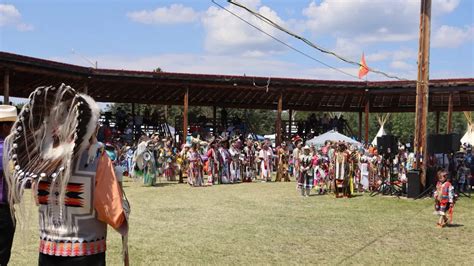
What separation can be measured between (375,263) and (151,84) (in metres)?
15.9

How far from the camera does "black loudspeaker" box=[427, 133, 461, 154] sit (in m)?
14.9

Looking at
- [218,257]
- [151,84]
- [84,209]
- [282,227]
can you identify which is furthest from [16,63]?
[84,209]

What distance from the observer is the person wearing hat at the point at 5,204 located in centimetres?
408

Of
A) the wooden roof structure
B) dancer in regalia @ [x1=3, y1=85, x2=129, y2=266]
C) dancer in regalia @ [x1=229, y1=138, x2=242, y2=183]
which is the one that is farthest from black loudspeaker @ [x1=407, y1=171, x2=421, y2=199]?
dancer in regalia @ [x1=3, y1=85, x2=129, y2=266]

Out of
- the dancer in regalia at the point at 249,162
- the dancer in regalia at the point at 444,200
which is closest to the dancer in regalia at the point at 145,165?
the dancer in regalia at the point at 249,162

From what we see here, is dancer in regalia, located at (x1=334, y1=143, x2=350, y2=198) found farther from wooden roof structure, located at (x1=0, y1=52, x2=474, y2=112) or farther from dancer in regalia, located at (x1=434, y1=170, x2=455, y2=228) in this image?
wooden roof structure, located at (x1=0, y1=52, x2=474, y2=112)

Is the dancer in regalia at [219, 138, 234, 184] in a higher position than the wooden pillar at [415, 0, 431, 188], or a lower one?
lower

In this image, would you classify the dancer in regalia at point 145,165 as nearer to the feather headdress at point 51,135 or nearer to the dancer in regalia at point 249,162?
the dancer in regalia at point 249,162

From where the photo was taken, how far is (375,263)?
6.50 metres

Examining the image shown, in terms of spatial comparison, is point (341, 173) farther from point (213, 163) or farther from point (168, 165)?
point (168, 165)

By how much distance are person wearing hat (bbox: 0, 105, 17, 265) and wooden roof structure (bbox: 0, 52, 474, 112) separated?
12.4 metres

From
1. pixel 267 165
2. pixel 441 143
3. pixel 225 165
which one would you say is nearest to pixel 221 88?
pixel 267 165

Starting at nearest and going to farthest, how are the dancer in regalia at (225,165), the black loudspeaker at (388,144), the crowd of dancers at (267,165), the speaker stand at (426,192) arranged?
1. the speaker stand at (426,192)
2. the crowd of dancers at (267,165)
3. the black loudspeaker at (388,144)
4. the dancer in regalia at (225,165)

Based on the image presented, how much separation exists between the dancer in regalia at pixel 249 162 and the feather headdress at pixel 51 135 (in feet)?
54.2
